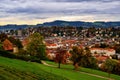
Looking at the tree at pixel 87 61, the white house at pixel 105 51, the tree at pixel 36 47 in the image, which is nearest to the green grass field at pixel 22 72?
the tree at pixel 87 61

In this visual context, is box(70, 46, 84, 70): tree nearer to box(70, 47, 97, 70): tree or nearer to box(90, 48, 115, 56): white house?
box(70, 47, 97, 70): tree

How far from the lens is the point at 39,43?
79250 mm

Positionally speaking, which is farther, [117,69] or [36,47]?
[36,47]

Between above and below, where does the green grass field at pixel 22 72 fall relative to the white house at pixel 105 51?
above

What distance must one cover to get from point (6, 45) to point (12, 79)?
5661cm

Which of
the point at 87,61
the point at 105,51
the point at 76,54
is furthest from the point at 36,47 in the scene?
the point at 105,51

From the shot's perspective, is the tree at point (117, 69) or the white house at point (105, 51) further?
the white house at point (105, 51)

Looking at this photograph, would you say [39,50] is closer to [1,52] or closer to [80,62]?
[80,62]

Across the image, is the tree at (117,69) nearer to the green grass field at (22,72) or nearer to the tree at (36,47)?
the tree at (36,47)

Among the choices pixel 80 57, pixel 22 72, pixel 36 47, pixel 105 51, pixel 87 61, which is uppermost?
pixel 22 72

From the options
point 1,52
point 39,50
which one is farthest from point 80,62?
point 1,52

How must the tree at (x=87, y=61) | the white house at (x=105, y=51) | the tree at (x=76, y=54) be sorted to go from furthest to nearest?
the white house at (x=105, y=51) < the tree at (x=87, y=61) < the tree at (x=76, y=54)

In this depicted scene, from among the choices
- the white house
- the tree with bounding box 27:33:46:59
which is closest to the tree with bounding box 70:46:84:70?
the tree with bounding box 27:33:46:59

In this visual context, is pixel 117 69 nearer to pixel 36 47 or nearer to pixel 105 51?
pixel 36 47
